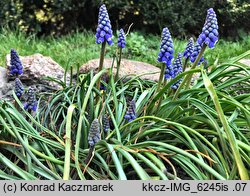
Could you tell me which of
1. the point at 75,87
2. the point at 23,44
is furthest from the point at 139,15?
the point at 75,87

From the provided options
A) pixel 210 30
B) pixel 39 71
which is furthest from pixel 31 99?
pixel 39 71

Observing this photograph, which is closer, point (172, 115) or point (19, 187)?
point (19, 187)

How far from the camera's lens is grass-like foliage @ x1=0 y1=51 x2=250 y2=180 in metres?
2.61

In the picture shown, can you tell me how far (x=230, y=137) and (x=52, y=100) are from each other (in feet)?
5.82

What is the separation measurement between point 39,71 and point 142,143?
90.9 inches

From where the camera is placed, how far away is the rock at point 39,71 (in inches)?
186

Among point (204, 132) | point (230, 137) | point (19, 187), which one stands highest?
point (230, 137)

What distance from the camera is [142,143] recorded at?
2840mm

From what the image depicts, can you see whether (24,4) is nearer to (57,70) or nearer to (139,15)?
(139,15)

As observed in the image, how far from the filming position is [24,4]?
8672 mm

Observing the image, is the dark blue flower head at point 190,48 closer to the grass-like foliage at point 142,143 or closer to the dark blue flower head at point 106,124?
the grass-like foliage at point 142,143

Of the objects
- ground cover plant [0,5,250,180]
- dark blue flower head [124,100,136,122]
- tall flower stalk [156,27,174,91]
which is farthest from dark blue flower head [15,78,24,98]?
tall flower stalk [156,27,174,91]

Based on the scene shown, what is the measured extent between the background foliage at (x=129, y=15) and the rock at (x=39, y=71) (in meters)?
3.48

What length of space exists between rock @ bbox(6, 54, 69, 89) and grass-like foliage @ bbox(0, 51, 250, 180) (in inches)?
50.2
